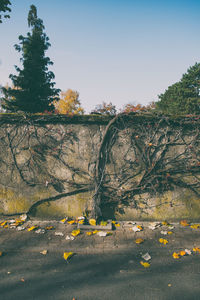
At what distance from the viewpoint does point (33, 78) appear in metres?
13.9

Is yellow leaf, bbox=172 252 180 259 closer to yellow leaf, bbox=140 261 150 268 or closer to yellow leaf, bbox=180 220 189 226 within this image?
yellow leaf, bbox=140 261 150 268

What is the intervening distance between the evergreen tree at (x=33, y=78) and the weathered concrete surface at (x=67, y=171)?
35.2 ft

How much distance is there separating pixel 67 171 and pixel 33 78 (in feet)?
40.3

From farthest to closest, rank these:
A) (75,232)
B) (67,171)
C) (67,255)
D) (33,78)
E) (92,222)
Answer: (33,78), (67,171), (92,222), (75,232), (67,255)

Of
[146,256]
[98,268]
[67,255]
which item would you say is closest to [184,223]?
[146,256]

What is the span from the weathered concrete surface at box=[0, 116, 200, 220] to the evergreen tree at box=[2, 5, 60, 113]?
10741 mm

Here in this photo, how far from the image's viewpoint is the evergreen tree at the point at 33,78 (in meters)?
13.6

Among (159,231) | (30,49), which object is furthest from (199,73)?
(159,231)

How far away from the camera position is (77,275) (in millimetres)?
2535

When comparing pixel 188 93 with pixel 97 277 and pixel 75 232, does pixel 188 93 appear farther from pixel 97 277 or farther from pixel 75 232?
pixel 97 277

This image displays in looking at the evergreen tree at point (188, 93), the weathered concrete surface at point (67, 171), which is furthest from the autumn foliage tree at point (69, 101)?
the weathered concrete surface at point (67, 171)

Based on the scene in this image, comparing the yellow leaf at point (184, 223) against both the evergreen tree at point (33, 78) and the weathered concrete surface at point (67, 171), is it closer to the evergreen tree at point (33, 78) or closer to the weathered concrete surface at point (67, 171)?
the weathered concrete surface at point (67, 171)

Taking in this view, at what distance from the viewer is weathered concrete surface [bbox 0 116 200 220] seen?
411cm

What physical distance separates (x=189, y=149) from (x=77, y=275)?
3.36 metres
